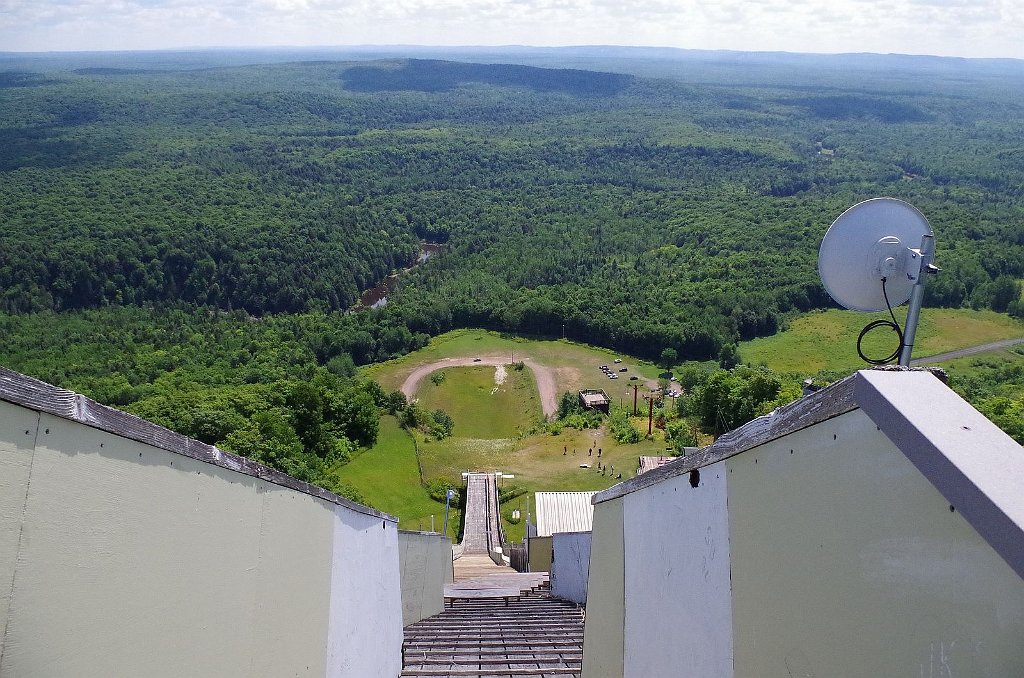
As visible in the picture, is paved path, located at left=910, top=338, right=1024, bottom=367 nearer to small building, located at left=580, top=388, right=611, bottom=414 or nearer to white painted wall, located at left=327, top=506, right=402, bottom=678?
small building, located at left=580, top=388, right=611, bottom=414

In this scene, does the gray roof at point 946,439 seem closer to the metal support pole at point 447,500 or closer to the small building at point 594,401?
the metal support pole at point 447,500

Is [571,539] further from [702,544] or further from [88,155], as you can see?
[88,155]

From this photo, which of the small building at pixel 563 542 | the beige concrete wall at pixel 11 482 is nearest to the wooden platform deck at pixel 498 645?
the small building at pixel 563 542

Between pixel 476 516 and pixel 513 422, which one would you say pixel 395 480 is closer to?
pixel 476 516

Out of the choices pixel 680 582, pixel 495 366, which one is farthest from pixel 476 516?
pixel 495 366

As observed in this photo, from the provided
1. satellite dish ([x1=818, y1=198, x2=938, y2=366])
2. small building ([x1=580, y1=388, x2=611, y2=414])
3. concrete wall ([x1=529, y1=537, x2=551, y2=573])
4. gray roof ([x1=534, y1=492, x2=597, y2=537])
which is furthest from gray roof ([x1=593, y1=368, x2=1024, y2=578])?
small building ([x1=580, y1=388, x2=611, y2=414])

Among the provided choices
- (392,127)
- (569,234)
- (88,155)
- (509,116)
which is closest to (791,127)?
(509,116)
